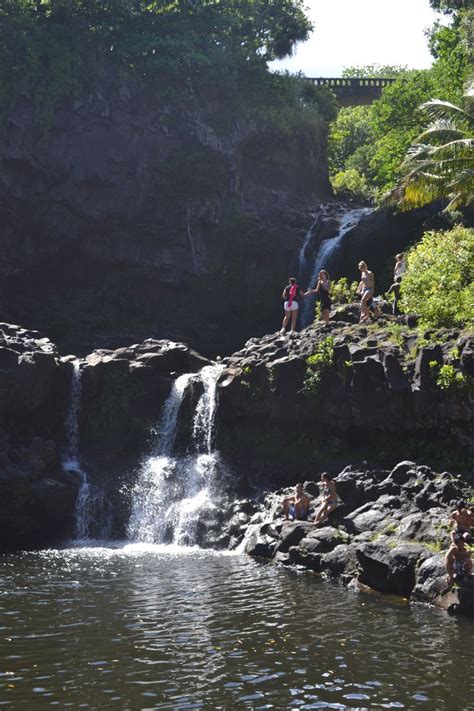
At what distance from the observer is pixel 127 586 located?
2088 centimetres

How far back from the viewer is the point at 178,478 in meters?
30.4

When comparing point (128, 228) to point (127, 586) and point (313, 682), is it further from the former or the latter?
point (313, 682)

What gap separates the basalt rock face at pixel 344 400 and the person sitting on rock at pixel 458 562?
775 centimetres

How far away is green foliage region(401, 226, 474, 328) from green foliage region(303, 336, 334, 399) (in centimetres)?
297

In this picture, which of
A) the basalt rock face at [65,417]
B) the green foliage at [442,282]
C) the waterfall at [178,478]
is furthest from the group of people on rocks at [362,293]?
the basalt rock face at [65,417]

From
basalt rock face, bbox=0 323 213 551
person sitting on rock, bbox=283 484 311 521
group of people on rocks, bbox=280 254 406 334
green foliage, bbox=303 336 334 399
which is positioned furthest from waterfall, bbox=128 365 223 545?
green foliage, bbox=303 336 334 399

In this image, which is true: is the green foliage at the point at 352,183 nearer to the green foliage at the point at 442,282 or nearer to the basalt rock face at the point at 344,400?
the green foliage at the point at 442,282

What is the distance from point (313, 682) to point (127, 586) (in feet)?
25.8

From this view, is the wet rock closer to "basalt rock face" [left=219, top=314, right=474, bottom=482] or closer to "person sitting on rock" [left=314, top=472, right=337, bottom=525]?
"person sitting on rock" [left=314, top=472, right=337, bottom=525]

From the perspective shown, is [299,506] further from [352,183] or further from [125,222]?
[352,183]

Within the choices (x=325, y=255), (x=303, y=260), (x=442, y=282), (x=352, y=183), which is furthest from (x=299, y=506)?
(x=352, y=183)

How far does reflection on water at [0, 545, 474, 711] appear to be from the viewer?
1336cm

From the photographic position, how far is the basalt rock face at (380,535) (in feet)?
64.7

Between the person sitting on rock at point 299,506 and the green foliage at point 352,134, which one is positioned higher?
the green foliage at point 352,134
